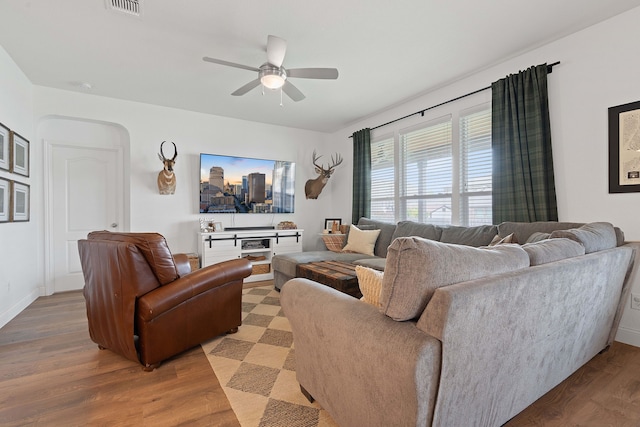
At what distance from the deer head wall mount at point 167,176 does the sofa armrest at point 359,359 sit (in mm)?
3352

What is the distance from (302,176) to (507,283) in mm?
4710

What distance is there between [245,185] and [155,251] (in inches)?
118

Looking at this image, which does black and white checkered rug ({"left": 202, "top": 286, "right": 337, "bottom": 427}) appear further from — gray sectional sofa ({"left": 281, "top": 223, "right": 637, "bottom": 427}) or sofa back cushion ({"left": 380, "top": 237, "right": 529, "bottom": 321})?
sofa back cushion ({"left": 380, "top": 237, "right": 529, "bottom": 321})

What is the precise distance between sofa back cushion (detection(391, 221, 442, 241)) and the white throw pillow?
1.03 ft

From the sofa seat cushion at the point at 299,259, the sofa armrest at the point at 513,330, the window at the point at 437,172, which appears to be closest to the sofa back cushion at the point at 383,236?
the sofa seat cushion at the point at 299,259

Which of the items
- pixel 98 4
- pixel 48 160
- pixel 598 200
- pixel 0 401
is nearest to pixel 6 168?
pixel 48 160

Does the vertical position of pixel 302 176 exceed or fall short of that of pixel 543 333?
it exceeds it

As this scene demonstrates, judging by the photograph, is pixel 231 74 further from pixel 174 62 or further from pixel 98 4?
pixel 98 4

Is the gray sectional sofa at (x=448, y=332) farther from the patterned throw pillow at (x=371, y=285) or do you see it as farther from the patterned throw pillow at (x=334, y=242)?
the patterned throw pillow at (x=334, y=242)

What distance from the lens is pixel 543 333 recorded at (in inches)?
54.4

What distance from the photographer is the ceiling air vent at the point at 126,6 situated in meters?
2.18

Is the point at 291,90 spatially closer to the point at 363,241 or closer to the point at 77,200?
the point at 363,241

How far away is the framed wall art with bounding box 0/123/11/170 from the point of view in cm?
276

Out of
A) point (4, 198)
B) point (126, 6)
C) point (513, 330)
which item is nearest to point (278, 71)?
point (126, 6)
